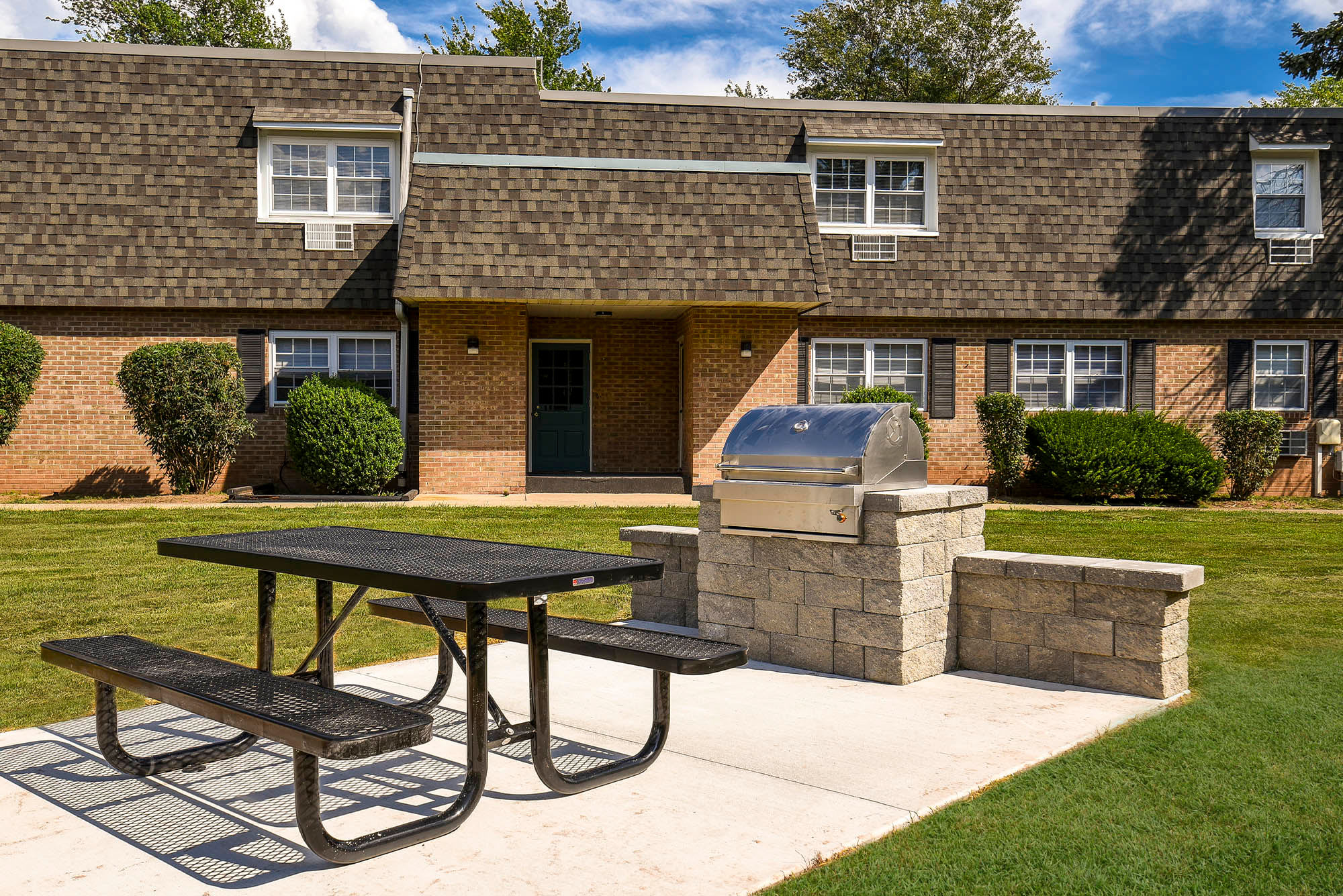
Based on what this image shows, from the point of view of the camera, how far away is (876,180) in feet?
57.1

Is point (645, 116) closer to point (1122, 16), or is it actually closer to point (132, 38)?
point (132, 38)

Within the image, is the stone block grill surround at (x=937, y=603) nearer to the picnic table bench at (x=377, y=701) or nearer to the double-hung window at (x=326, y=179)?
the picnic table bench at (x=377, y=701)

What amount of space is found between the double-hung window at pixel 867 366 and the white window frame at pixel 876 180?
182 centimetres

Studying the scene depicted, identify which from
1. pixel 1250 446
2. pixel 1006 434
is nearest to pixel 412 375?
pixel 1006 434

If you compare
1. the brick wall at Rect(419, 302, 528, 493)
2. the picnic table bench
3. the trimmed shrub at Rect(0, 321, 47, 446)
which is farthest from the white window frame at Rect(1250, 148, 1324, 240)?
the trimmed shrub at Rect(0, 321, 47, 446)

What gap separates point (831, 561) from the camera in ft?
18.6

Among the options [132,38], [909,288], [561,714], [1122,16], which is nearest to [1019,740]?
[561,714]

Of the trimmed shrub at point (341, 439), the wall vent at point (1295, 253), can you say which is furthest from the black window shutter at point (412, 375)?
the wall vent at point (1295, 253)

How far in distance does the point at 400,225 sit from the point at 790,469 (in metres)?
11.8

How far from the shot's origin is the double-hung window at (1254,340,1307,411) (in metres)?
17.6

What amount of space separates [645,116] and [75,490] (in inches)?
414

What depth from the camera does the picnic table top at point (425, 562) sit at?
11.3 ft

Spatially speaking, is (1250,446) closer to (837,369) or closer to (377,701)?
(837,369)

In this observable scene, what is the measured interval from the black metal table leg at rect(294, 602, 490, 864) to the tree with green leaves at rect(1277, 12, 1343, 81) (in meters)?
27.9
